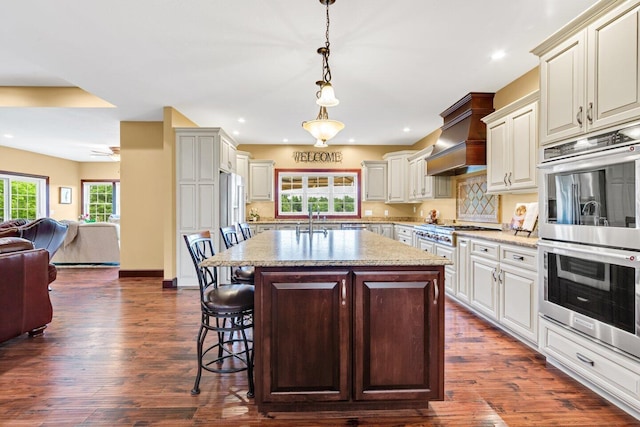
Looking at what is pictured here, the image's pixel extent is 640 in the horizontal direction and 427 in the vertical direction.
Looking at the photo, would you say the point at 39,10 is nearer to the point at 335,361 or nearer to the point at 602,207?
the point at 335,361

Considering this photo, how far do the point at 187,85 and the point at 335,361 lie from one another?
3622mm

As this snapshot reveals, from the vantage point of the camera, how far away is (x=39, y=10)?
Result: 246 centimetres

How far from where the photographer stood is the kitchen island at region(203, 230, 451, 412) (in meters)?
1.72

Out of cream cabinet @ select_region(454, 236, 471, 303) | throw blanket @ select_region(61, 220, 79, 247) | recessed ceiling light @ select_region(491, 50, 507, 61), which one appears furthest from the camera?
throw blanket @ select_region(61, 220, 79, 247)

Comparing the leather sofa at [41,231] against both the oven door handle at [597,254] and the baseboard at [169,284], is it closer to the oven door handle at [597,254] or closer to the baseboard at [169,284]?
the baseboard at [169,284]

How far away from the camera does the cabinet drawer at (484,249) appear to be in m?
3.07

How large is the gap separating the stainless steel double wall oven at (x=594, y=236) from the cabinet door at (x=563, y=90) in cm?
11

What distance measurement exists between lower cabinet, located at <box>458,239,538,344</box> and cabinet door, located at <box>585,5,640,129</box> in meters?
1.12

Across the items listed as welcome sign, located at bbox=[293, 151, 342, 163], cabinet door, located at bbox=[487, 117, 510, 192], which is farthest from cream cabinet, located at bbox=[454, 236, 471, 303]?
welcome sign, located at bbox=[293, 151, 342, 163]

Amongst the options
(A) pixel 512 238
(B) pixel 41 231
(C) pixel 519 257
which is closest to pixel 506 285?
(C) pixel 519 257

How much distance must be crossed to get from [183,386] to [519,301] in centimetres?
270

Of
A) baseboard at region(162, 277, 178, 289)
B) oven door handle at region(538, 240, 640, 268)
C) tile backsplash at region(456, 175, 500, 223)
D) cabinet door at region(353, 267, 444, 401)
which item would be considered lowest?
baseboard at region(162, 277, 178, 289)

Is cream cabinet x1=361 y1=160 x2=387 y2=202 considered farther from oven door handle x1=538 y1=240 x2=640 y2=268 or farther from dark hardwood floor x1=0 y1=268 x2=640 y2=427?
oven door handle x1=538 y1=240 x2=640 y2=268

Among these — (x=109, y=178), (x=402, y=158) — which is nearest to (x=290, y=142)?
(x=402, y=158)
